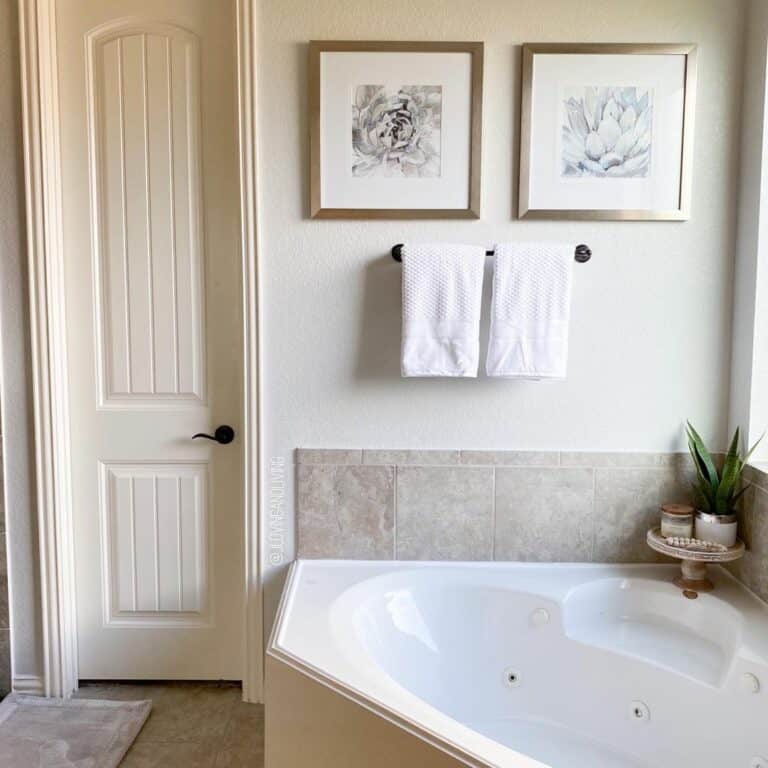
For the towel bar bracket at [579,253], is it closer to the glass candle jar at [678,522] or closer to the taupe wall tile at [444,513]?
the taupe wall tile at [444,513]

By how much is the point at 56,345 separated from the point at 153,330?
0.29 m

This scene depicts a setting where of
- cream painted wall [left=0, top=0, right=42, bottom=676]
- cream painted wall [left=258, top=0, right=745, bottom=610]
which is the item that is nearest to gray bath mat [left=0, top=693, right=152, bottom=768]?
cream painted wall [left=0, top=0, right=42, bottom=676]

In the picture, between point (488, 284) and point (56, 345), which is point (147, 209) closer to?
point (56, 345)

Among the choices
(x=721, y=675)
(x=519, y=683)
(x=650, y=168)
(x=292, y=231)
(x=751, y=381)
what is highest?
(x=650, y=168)

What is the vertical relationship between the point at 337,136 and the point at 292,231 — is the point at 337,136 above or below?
above

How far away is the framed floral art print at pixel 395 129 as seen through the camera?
178 centimetres

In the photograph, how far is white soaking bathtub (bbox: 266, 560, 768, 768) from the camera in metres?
1.38

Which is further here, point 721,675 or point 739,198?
point 739,198

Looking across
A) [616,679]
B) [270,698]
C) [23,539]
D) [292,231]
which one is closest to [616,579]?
[616,679]

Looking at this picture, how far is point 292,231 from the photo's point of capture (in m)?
1.84

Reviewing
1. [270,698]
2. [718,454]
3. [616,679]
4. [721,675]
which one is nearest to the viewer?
[270,698]

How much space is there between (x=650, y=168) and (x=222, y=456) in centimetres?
161

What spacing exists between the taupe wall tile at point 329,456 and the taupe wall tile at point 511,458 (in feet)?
1.10

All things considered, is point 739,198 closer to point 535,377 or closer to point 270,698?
point 535,377
